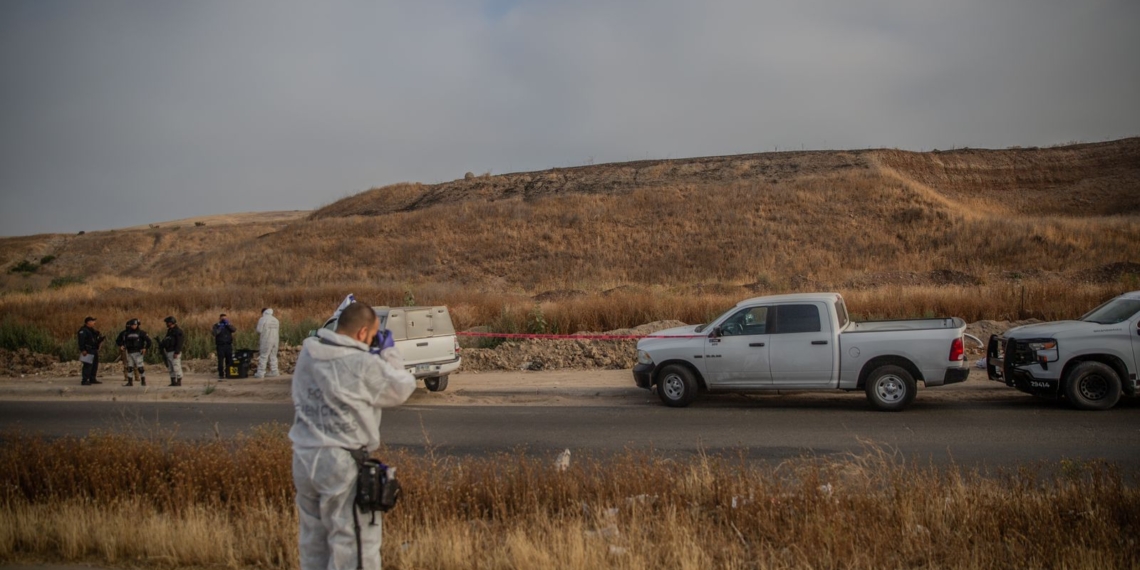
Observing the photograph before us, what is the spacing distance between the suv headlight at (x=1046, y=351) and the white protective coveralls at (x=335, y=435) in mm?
10398

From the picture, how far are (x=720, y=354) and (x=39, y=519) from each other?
904cm

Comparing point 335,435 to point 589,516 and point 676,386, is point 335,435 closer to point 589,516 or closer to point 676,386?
point 589,516

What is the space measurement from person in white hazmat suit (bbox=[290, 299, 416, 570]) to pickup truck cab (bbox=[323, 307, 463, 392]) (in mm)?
9455

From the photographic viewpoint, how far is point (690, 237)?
49.0 m

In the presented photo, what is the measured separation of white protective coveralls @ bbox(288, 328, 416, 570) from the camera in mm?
4188

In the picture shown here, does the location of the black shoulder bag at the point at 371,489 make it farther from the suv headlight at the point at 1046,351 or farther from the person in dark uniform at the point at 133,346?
the person in dark uniform at the point at 133,346

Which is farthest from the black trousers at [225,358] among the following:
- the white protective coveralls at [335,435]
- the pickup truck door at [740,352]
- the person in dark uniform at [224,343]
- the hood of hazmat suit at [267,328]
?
the white protective coveralls at [335,435]

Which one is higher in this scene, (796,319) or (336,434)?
(796,319)

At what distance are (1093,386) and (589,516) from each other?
8.97 meters

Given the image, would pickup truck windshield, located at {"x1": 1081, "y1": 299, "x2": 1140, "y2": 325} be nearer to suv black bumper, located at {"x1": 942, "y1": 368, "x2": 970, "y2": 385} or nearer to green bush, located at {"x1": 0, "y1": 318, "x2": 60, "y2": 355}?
suv black bumper, located at {"x1": 942, "y1": 368, "x2": 970, "y2": 385}

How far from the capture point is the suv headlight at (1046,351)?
1120 centimetres

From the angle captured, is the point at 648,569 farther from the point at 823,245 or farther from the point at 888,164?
the point at 888,164

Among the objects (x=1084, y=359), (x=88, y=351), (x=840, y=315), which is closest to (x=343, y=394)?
(x=840, y=315)

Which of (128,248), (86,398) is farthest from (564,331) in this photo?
(128,248)
